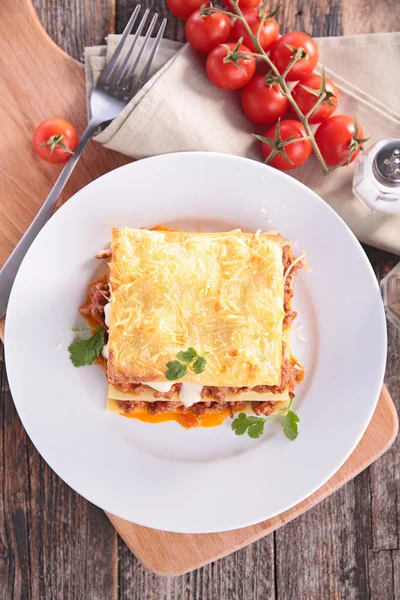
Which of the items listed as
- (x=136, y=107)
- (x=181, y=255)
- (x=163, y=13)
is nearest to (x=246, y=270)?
(x=181, y=255)

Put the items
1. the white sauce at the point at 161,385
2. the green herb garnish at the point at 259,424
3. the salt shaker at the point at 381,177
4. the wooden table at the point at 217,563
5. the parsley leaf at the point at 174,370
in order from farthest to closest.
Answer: the wooden table at the point at 217,563 → the salt shaker at the point at 381,177 → the green herb garnish at the point at 259,424 → the white sauce at the point at 161,385 → the parsley leaf at the point at 174,370

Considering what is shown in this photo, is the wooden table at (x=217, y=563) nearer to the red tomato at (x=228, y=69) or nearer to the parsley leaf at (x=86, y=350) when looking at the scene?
the red tomato at (x=228, y=69)

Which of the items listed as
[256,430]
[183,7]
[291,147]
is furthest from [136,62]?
[256,430]

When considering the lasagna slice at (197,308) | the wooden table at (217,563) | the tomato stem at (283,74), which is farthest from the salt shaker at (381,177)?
the lasagna slice at (197,308)

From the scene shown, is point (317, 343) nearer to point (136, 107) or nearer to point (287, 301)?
point (287, 301)

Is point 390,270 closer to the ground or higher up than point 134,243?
closer to the ground

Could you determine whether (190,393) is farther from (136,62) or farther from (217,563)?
(136,62)
